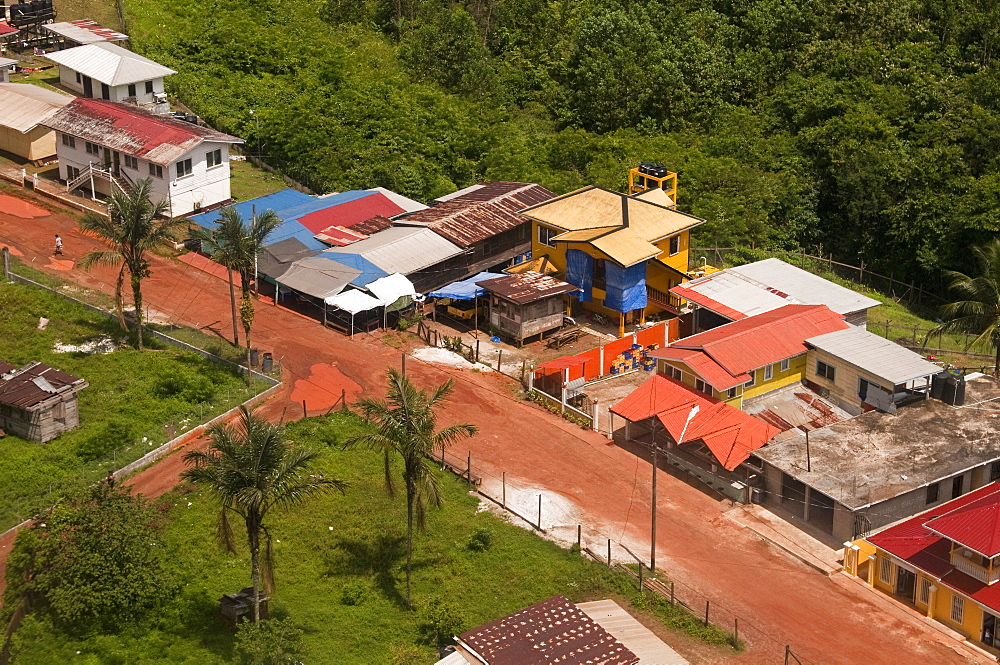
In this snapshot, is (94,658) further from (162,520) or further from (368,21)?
(368,21)

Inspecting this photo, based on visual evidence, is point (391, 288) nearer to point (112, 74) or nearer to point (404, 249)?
point (404, 249)

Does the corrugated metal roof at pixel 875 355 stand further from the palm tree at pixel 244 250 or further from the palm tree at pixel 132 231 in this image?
the palm tree at pixel 132 231

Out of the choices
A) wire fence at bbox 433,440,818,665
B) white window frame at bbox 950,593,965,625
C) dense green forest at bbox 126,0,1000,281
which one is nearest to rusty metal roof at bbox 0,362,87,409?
wire fence at bbox 433,440,818,665

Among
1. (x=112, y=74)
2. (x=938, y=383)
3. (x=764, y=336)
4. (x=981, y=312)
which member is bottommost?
(x=938, y=383)

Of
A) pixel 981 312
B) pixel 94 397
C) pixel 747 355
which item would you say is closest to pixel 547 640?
pixel 747 355

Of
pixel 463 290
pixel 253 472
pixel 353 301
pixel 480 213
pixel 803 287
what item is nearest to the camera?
pixel 253 472

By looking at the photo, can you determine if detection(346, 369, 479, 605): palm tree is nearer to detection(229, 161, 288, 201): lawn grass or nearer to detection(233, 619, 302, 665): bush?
detection(233, 619, 302, 665): bush

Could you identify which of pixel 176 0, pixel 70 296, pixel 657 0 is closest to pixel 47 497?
pixel 70 296

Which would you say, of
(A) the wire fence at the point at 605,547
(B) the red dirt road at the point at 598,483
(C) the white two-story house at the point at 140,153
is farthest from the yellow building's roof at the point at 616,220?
(C) the white two-story house at the point at 140,153
